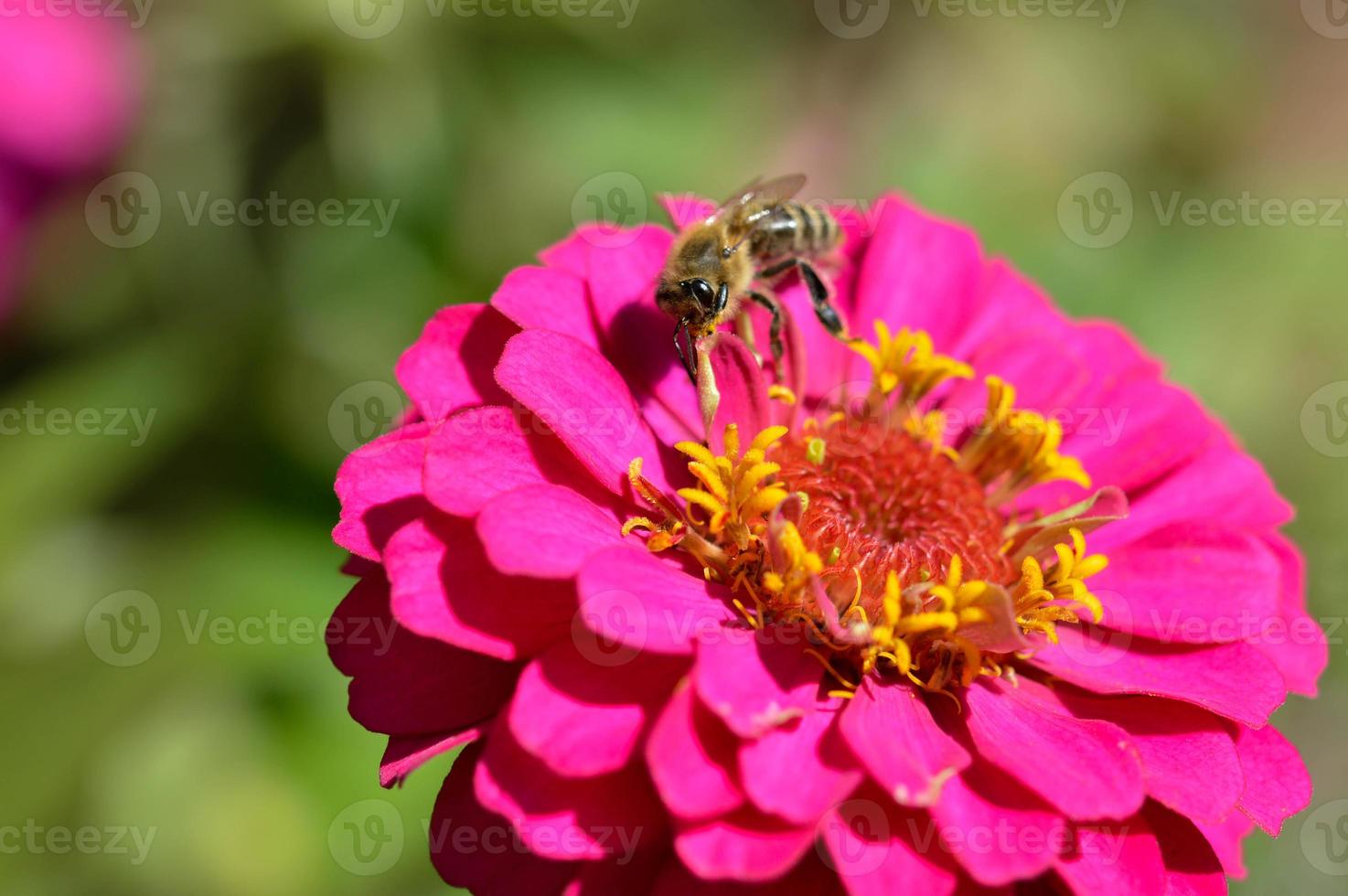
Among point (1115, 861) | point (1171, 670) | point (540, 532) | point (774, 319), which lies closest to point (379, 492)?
point (540, 532)

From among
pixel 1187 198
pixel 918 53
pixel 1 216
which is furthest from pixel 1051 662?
pixel 918 53

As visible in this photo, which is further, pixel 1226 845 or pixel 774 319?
pixel 774 319

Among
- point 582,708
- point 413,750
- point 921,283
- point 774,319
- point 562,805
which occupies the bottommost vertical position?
point 413,750

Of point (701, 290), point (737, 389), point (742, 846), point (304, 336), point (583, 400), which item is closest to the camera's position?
point (742, 846)

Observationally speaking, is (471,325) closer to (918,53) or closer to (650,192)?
(650,192)

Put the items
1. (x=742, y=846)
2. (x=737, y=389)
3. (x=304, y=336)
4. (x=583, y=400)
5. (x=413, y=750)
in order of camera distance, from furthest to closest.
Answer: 1. (x=304, y=336)
2. (x=737, y=389)
3. (x=583, y=400)
4. (x=413, y=750)
5. (x=742, y=846)

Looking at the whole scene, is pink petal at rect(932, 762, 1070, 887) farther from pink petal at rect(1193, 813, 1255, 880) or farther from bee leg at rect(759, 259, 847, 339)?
bee leg at rect(759, 259, 847, 339)

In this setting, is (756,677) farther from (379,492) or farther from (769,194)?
(769,194)

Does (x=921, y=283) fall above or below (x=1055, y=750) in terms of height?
above

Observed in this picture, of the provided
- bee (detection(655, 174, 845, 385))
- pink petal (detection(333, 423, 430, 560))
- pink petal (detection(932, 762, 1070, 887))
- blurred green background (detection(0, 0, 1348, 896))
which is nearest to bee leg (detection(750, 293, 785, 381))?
bee (detection(655, 174, 845, 385))
